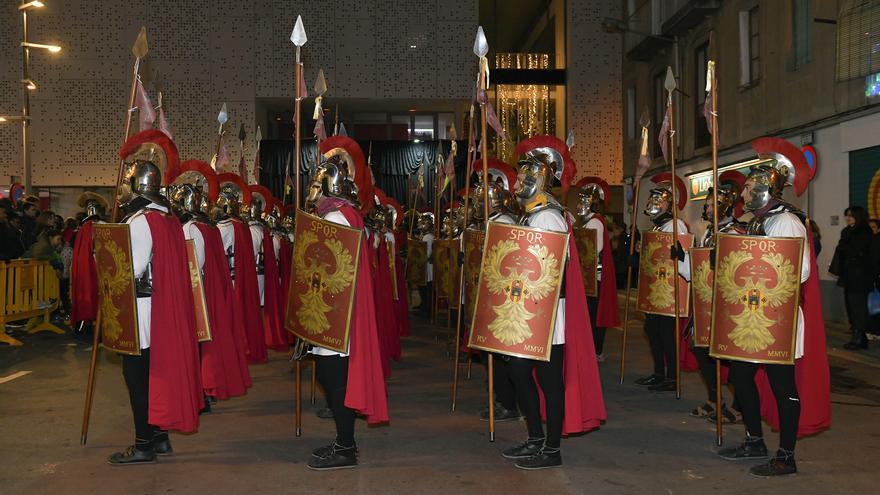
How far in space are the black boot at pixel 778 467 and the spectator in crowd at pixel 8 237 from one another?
427 inches

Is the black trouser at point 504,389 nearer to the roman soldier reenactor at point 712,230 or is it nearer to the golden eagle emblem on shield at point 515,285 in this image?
the roman soldier reenactor at point 712,230

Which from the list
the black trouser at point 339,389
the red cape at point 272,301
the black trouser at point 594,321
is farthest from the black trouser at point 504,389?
the red cape at point 272,301

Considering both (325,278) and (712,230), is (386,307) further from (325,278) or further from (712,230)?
(325,278)

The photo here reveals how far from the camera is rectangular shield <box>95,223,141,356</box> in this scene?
5254mm

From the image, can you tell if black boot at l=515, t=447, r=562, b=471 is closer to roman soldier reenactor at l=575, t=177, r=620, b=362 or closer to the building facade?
roman soldier reenactor at l=575, t=177, r=620, b=362

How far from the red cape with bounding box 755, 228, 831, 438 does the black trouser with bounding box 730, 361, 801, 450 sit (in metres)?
0.26

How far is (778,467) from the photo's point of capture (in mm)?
5098

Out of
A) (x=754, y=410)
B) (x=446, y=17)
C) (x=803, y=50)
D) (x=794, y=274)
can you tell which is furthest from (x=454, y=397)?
(x=446, y=17)

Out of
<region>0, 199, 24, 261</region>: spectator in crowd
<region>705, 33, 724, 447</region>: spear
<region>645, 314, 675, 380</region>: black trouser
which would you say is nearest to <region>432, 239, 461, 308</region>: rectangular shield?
<region>645, 314, 675, 380</region>: black trouser

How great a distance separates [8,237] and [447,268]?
658 centimetres

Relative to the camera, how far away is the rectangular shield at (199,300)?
6.58 metres

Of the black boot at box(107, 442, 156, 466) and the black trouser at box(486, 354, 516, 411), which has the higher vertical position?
the black trouser at box(486, 354, 516, 411)

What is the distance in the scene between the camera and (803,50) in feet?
48.4

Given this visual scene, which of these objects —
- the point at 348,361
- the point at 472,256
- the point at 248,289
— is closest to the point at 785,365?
the point at 348,361
